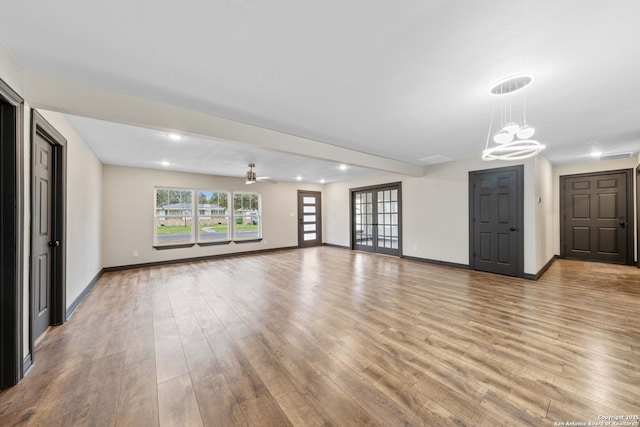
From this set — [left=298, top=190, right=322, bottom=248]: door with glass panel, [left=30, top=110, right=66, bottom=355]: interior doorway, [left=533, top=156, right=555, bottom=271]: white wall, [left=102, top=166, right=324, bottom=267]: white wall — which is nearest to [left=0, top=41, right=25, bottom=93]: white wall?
[left=30, top=110, right=66, bottom=355]: interior doorway

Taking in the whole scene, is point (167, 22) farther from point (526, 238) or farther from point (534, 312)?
point (526, 238)

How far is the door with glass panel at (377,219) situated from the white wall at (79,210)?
6462 millimetres

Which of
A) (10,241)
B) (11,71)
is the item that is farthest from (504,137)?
(10,241)

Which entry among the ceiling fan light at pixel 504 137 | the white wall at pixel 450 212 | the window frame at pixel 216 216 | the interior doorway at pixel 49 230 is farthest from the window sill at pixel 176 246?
the ceiling fan light at pixel 504 137

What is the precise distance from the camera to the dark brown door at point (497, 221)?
15.5 feet

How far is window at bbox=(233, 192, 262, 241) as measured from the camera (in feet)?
24.1

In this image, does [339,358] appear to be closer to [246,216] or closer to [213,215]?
[213,215]

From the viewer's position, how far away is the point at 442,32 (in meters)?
1.53

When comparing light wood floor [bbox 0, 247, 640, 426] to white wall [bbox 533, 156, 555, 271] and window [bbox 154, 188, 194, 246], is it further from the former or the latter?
window [bbox 154, 188, 194, 246]

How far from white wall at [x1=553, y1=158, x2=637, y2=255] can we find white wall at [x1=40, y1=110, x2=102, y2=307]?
9587 mm

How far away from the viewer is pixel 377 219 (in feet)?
24.5

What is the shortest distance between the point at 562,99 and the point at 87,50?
4.18 metres

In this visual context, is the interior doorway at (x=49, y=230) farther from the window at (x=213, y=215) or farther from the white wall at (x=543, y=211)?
the white wall at (x=543, y=211)

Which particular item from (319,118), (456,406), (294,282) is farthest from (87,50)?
(294,282)
